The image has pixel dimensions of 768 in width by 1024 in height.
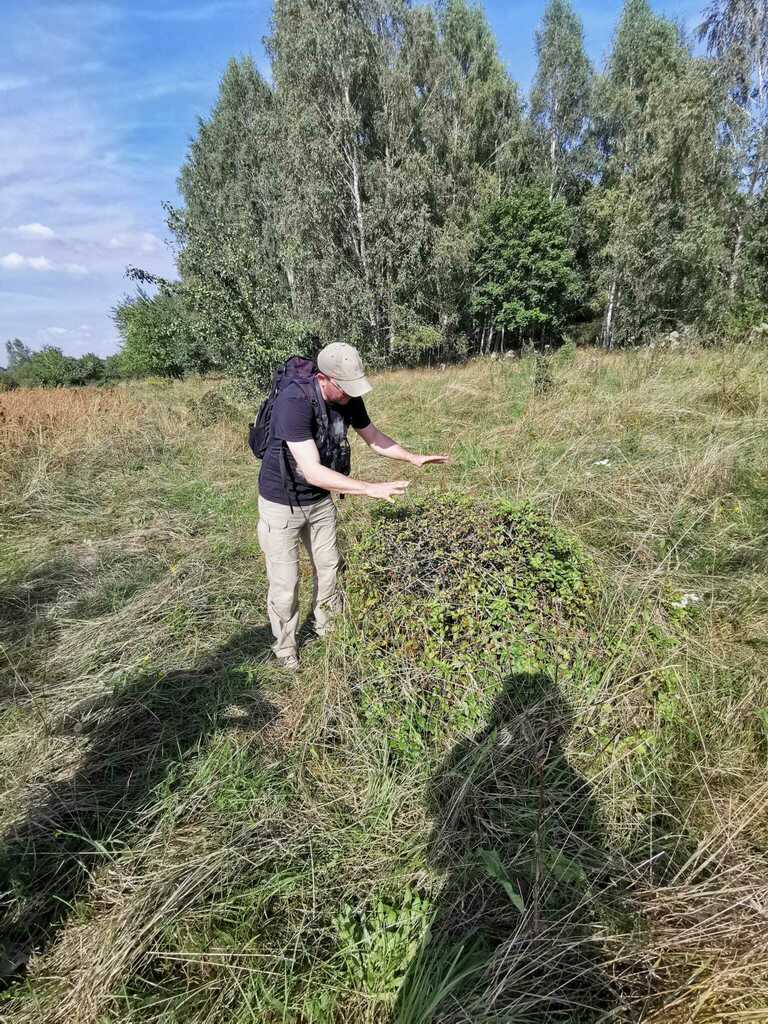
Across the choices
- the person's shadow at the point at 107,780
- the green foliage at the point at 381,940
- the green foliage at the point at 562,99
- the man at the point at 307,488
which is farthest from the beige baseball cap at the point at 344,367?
the green foliage at the point at 562,99

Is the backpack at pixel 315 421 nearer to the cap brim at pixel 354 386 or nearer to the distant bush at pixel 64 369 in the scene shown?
the cap brim at pixel 354 386

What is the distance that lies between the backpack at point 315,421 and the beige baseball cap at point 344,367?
4.5 inches

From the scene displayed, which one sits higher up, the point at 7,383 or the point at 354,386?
the point at 7,383

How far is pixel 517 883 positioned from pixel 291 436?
6.45 ft

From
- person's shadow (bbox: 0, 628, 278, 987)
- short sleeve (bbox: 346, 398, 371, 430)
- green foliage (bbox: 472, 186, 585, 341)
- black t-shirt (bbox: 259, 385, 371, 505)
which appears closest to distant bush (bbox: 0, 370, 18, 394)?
person's shadow (bbox: 0, 628, 278, 987)

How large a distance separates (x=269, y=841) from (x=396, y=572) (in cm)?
116

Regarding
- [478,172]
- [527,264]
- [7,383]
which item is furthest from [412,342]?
[7,383]

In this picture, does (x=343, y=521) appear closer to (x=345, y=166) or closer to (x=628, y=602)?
(x=628, y=602)

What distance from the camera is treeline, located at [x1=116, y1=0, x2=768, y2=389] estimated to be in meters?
13.6

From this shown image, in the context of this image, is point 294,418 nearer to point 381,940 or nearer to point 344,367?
point 344,367

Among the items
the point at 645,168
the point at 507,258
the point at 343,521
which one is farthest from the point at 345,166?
the point at 343,521

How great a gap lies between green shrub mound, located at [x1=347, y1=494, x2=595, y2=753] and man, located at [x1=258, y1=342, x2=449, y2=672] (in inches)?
15.8

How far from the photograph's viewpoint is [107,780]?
2.02 metres

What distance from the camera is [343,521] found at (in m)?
4.24
